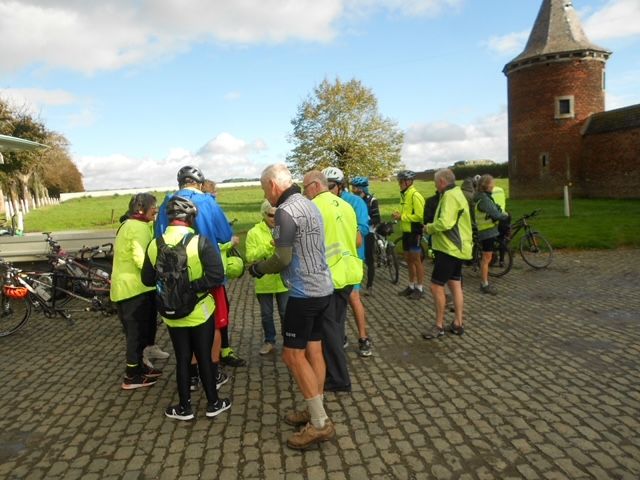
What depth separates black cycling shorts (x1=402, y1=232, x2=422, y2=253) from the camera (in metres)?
7.87

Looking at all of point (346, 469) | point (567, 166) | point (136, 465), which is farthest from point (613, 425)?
point (567, 166)

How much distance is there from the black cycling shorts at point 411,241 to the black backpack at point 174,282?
5.02 meters

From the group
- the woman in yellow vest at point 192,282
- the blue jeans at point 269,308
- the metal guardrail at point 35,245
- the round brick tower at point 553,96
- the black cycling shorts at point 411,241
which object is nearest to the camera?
the woman in yellow vest at point 192,282

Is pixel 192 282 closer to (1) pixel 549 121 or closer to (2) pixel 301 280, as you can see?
(2) pixel 301 280

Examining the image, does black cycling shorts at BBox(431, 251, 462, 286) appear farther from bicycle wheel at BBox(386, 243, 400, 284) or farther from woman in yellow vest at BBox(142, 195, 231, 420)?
bicycle wheel at BBox(386, 243, 400, 284)

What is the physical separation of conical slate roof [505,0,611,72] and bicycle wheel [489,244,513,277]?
2589cm

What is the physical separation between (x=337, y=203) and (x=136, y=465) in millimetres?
2474

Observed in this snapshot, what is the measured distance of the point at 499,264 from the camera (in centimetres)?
981

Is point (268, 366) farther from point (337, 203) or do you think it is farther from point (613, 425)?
point (613, 425)

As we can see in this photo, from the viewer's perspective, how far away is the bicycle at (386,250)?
29.4 ft

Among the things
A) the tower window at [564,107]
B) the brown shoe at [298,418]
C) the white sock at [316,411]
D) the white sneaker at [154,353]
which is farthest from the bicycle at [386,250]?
the tower window at [564,107]

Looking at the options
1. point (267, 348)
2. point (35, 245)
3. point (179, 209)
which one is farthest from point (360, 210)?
point (35, 245)

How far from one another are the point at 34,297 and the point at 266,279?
3.87 m

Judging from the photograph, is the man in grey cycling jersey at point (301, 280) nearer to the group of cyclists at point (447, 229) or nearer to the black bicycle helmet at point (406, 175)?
the group of cyclists at point (447, 229)
